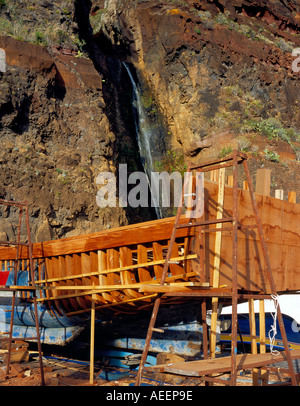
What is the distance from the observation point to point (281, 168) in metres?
21.0

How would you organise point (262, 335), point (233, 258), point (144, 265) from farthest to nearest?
point (144, 265) < point (262, 335) < point (233, 258)

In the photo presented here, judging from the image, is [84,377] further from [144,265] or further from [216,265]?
[216,265]

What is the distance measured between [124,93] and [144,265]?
63.0 ft

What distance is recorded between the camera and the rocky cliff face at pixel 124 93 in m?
18.6

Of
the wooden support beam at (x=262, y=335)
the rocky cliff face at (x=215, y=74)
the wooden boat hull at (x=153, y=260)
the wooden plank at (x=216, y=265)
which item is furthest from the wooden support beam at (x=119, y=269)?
the rocky cliff face at (x=215, y=74)

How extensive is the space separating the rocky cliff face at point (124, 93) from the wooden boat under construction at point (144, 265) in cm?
747

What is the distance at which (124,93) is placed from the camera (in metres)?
25.6

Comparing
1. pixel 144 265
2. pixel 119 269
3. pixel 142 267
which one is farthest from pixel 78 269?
pixel 144 265

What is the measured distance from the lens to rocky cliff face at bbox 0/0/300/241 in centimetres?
1864

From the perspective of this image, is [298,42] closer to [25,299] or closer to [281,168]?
[281,168]

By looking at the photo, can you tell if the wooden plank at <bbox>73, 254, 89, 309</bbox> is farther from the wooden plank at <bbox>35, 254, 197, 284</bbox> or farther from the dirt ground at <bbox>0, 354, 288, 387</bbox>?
the dirt ground at <bbox>0, 354, 288, 387</bbox>

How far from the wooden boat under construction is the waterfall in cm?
1363

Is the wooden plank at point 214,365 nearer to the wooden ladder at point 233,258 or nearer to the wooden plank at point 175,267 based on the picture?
the wooden ladder at point 233,258

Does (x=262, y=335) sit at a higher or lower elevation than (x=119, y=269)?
lower
